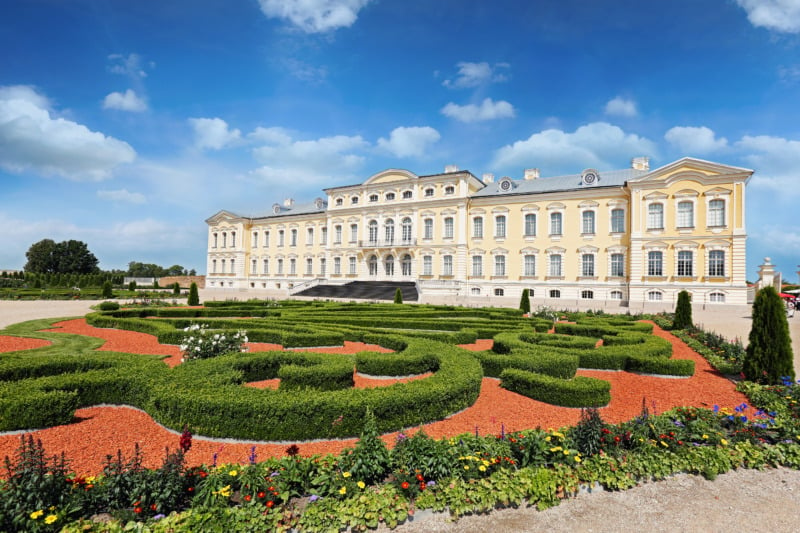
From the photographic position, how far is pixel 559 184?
34.1m

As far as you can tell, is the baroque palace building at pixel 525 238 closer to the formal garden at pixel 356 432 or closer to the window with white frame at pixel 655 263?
the window with white frame at pixel 655 263

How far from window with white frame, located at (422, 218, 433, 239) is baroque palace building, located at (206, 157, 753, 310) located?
133 millimetres

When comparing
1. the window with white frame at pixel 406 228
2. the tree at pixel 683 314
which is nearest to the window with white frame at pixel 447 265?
the window with white frame at pixel 406 228

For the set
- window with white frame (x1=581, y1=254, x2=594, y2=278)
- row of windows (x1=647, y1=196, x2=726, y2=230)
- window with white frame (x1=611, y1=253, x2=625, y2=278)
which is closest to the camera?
row of windows (x1=647, y1=196, x2=726, y2=230)

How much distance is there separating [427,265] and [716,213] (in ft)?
71.7

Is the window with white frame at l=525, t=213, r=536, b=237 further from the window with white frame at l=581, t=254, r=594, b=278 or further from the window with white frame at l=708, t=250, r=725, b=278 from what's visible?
the window with white frame at l=708, t=250, r=725, b=278

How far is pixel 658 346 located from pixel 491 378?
15.0ft

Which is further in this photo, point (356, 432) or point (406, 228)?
point (406, 228)

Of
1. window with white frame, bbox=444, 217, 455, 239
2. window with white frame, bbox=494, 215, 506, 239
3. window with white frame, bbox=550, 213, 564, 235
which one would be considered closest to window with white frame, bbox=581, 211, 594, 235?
window with white frame, bbox=550, 213, 564, 235

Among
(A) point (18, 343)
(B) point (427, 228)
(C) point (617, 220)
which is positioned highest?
(B) point (427, 228)

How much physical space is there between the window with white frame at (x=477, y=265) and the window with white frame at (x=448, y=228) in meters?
2.89

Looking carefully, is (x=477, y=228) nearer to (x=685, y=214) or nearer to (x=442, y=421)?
(x=685, y=214)

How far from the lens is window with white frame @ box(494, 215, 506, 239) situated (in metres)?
35.1

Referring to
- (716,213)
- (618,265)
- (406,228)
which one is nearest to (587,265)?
(618,265)
